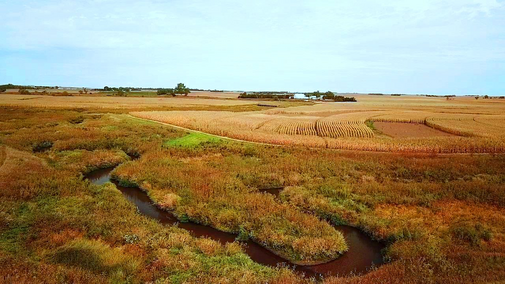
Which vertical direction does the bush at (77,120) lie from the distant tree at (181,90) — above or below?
below

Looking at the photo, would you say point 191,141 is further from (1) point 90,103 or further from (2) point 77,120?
(1) point 90,103

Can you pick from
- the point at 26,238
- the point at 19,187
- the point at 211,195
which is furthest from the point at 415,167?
the point at 19,187

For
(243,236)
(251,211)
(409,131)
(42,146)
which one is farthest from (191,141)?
(409,131)

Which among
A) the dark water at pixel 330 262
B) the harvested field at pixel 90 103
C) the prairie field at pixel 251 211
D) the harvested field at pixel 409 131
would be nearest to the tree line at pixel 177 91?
the harvested field at pixel 90 103

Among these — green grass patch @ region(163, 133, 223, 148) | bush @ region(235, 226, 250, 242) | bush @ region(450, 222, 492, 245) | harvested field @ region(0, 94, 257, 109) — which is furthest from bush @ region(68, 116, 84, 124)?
bush @ region(450, 222, 492, 245)

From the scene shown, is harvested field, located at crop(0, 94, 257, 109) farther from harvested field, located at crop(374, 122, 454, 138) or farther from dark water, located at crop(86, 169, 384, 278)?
dark water, located at crop(86, 169, 384, 278)

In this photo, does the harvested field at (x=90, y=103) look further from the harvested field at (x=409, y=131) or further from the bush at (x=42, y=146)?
the harvested field at (x=409, y=131)

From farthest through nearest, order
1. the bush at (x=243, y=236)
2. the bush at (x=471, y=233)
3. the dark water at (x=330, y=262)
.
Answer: the bush at (x=243, y=236)
the bush at (x=471, y=233)
the dark water at (x=330, y=262)
